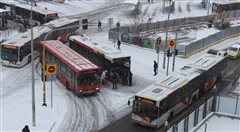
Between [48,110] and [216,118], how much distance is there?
12.5m

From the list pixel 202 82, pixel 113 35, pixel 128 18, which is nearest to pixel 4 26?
pixel 113 35

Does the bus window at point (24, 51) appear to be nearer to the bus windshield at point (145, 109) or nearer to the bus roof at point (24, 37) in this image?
the bus roof at point (24, 37)

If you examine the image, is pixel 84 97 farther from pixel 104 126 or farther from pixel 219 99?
pixel 219 99

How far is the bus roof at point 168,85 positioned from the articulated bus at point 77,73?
6600 millimetres

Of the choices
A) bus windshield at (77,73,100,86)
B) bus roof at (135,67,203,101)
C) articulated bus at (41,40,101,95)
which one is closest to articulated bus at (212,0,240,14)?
articulated bus at (41,40,101,95)

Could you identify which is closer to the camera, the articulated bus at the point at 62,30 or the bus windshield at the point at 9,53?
the bus windshield at the point at 9,53

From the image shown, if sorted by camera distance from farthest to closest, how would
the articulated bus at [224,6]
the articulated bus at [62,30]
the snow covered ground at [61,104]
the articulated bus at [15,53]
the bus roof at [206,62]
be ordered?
1. the articulated bus at [224,6]
2. the articulated bus at [62,30]
3. the articulated bus at [15,53]
4. the bus roof at [206,62]
5. the snow covered ground at [61,104]

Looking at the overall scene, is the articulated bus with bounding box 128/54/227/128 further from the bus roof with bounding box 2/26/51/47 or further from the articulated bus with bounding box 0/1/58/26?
the articulated bus with bounding box 0/1/58/26

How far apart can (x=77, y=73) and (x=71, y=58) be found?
3.24 m

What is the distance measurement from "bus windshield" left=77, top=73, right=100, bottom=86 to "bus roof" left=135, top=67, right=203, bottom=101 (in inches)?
259

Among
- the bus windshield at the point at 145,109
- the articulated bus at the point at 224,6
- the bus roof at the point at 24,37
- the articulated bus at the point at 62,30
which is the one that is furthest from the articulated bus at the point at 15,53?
the articulated bus at the point at 224,6

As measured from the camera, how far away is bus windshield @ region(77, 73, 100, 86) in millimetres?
36125

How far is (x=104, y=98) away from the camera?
37031 mm

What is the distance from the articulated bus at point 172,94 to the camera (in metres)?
29.7
